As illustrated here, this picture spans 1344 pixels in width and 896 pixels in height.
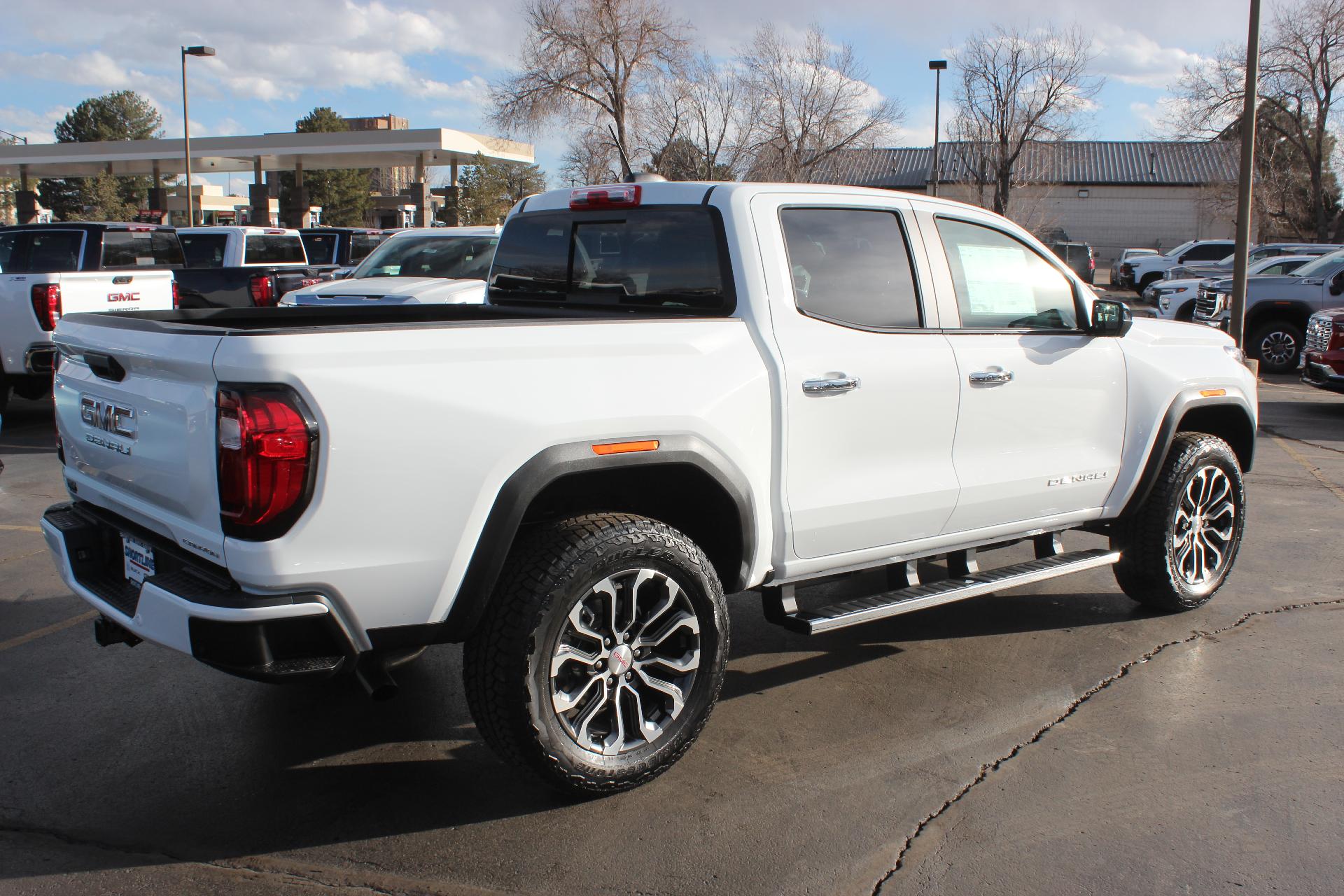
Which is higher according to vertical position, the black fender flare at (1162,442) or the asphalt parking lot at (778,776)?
the black fender flare at (1162,442)

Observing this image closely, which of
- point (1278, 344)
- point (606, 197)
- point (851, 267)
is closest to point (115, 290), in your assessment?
point (606, 197)

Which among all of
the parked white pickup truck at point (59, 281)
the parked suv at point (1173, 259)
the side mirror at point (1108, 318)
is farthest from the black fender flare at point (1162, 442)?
the parked suv at point (1173, 259)

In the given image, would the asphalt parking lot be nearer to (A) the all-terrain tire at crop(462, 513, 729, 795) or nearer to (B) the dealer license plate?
(A) the all-terrain tire at crop(462, 513, 729, 795)

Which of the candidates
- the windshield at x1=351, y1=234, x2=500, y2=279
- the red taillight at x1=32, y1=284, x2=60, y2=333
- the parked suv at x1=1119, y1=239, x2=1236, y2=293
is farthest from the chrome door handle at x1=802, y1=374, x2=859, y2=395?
the parked suv at x1=1119, y1=239, x2=1236, y2=293

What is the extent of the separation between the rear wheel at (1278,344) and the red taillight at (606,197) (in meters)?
16.0

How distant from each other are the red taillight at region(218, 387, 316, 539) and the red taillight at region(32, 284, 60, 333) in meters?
8.83

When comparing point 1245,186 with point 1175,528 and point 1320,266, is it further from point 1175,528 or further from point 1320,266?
point 1175,528

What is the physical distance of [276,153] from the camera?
138ft

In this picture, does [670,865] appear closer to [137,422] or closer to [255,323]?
[137,422]

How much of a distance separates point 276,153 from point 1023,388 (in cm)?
4182

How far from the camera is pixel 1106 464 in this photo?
5.26 meters

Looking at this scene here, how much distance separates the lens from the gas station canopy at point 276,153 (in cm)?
3944

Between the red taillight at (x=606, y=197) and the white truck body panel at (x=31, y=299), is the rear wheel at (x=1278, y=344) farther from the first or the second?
the red taillight at (x=606, y=197)

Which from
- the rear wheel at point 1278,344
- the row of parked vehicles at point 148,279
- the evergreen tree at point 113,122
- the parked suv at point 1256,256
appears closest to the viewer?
the row of parked vehicles at point 148,279
